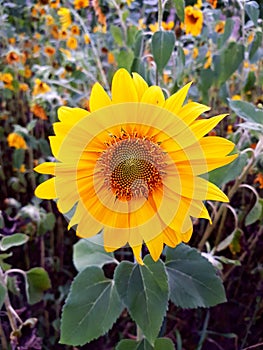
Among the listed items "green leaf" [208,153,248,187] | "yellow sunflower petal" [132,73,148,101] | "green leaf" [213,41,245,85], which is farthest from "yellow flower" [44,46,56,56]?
"yellow sunflower petal" [132,73,148,101]

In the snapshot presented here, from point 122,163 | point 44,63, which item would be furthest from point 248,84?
point 44,63

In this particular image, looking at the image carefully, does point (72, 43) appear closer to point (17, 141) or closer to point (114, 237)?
point (17, 141)

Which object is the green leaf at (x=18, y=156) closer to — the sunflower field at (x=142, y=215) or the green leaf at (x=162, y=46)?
the sunflower field at (x=142, y=215)

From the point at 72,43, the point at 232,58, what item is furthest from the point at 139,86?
the point at 72,43

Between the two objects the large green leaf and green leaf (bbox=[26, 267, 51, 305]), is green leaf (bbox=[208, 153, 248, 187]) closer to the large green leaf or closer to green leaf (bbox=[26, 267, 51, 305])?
the large green leaf

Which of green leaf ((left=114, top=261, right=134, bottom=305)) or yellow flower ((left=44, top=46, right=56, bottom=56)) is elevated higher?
yellow flower ((left=44, top=46, right=56, bottom=56))

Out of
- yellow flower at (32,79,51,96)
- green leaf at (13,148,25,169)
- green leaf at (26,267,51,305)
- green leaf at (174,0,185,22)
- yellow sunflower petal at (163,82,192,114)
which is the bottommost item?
green leaf at (13,148,25,169)

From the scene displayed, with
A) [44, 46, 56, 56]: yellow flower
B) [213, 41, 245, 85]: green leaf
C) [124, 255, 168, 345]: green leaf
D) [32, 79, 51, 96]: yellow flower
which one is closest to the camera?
[124, 255, 168, 345]: green leaf

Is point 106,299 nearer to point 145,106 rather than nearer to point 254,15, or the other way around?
point 145,106
